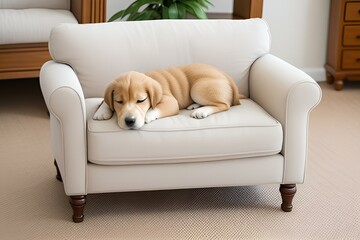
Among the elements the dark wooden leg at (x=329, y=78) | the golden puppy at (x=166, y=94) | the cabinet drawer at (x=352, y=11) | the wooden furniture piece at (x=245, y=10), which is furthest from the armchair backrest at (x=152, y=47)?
the dark wooden leg at (x=329, y=78)

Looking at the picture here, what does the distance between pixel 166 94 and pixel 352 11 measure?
7.06 ft

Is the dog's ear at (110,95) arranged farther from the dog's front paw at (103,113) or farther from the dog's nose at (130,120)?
the dog's nose at (130,120)

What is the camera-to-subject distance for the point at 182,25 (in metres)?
3.05

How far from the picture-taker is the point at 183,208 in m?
2.82

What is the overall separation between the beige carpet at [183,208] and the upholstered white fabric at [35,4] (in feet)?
3.15

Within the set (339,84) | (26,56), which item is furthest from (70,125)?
(339,84)

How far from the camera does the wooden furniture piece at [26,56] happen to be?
380cm

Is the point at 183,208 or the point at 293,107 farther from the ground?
the point at 293,107

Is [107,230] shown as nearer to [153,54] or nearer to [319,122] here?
[153,54]

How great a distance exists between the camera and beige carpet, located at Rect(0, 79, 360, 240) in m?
2.62

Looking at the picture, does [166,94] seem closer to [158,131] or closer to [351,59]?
[158,131]

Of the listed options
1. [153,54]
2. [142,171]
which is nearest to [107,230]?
[142,171]

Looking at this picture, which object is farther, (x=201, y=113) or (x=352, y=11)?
(x=352, y=11)

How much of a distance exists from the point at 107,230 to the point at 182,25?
38.3 inches
